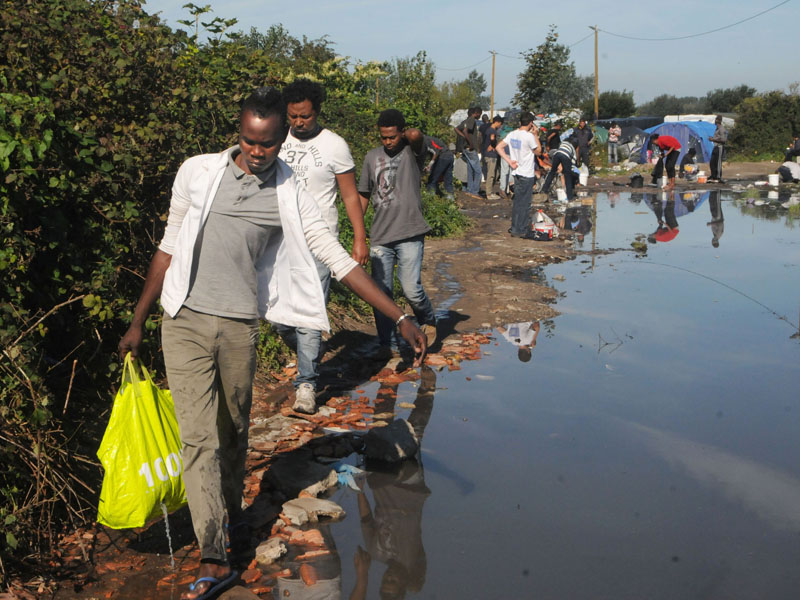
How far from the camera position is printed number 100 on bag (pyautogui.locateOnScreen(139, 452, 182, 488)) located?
3.85 meters

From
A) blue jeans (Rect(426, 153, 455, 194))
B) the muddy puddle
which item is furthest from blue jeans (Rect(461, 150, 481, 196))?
the muddy puddle

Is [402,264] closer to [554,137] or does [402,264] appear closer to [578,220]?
[578,220]

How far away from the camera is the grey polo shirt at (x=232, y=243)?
3854mm

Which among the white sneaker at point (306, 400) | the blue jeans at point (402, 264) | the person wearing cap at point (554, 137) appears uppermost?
the person wearing cap at point (554, 137)

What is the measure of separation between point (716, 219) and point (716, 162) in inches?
514

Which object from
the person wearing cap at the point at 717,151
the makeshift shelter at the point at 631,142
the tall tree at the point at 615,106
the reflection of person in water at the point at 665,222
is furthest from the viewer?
the tall tree at the point at 615,106

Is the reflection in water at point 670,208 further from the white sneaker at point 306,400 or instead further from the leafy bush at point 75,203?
the leafy bush at point 75,203

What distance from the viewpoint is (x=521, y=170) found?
15664 millimetres

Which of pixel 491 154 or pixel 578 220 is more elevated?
pixel 491 154

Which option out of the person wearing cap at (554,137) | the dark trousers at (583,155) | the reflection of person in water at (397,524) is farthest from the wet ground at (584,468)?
the dark trousers at (583,155)

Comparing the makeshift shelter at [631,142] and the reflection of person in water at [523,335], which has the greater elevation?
the makeshift shelter at [631,142]

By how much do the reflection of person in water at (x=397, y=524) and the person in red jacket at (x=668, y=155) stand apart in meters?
22.7

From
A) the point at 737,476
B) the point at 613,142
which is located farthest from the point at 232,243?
the point at 613,142

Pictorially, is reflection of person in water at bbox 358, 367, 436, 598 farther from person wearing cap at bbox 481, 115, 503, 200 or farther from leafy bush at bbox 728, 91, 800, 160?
leafy bush at bbox 728, 91, 800, 160
